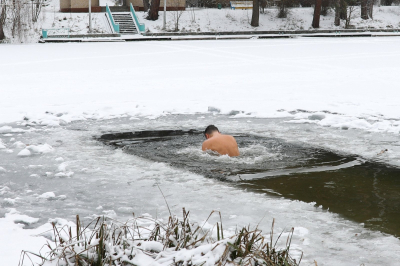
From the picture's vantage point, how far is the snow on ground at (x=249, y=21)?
43031mm

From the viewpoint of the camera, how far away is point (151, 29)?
41.3 m

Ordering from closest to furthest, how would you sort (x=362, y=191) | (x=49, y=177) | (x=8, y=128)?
1. (x=362, y=191)
2. (x=49, y=177)
3. (x=8, y=128)

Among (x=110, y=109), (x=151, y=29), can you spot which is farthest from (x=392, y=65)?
(x=151, y=29)

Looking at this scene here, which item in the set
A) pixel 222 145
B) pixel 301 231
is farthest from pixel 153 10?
pixel 301 231

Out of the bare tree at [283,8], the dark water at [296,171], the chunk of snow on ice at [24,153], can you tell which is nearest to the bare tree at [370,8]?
the bare tree at [283,8]

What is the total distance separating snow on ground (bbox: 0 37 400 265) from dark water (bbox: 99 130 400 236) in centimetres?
30

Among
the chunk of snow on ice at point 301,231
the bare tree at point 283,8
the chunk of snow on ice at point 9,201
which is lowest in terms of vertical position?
the chunk of snow on ice at point 9,201

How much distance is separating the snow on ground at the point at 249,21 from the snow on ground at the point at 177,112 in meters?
18.1

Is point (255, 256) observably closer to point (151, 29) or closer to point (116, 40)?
point (116, 40)

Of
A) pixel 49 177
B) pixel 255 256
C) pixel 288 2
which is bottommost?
pixel 49 177

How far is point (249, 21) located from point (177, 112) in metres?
35.6

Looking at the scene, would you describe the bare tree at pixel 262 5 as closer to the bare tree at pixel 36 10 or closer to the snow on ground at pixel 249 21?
the snow on ground at pixel 249 21

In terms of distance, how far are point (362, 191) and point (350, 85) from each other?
951 centimetres

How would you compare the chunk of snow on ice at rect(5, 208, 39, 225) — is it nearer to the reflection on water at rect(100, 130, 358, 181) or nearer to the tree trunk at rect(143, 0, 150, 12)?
the reflection on water at rect(100, 130, 358, 181)
